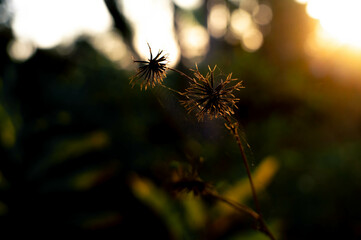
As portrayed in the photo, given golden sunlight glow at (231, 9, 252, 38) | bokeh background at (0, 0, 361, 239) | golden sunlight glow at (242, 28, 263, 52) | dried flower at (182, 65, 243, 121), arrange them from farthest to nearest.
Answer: golden sunlight glow at (231, 9, 252, 38) < golden sunlight glow at (242, 28, 263, 52) < bokeh background at (0, 0, 361, 239) < dried flower at (182, 65, 243, 121)

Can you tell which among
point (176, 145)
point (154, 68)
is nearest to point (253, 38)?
point (176, 145)

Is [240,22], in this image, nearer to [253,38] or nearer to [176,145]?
[253,38]

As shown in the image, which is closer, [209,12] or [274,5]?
[209,12]

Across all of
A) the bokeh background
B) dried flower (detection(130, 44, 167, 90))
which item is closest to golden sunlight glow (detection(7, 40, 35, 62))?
the bokeh background

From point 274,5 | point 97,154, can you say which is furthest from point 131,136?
point 274,5

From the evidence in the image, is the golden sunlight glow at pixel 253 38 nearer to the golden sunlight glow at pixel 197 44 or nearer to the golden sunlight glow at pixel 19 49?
the golden sunlight glow at pixel 197 44

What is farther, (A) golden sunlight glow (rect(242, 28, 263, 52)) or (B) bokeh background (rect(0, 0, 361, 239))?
(A) golden sunlight glow (rect(242, 28, 263, 52))

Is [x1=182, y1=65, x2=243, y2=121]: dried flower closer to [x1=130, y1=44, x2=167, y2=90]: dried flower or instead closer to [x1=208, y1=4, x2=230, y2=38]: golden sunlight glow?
[x1=130, y1=44, x2=167, y2=90]: dried flower

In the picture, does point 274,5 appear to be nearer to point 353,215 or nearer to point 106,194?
point 353,215
